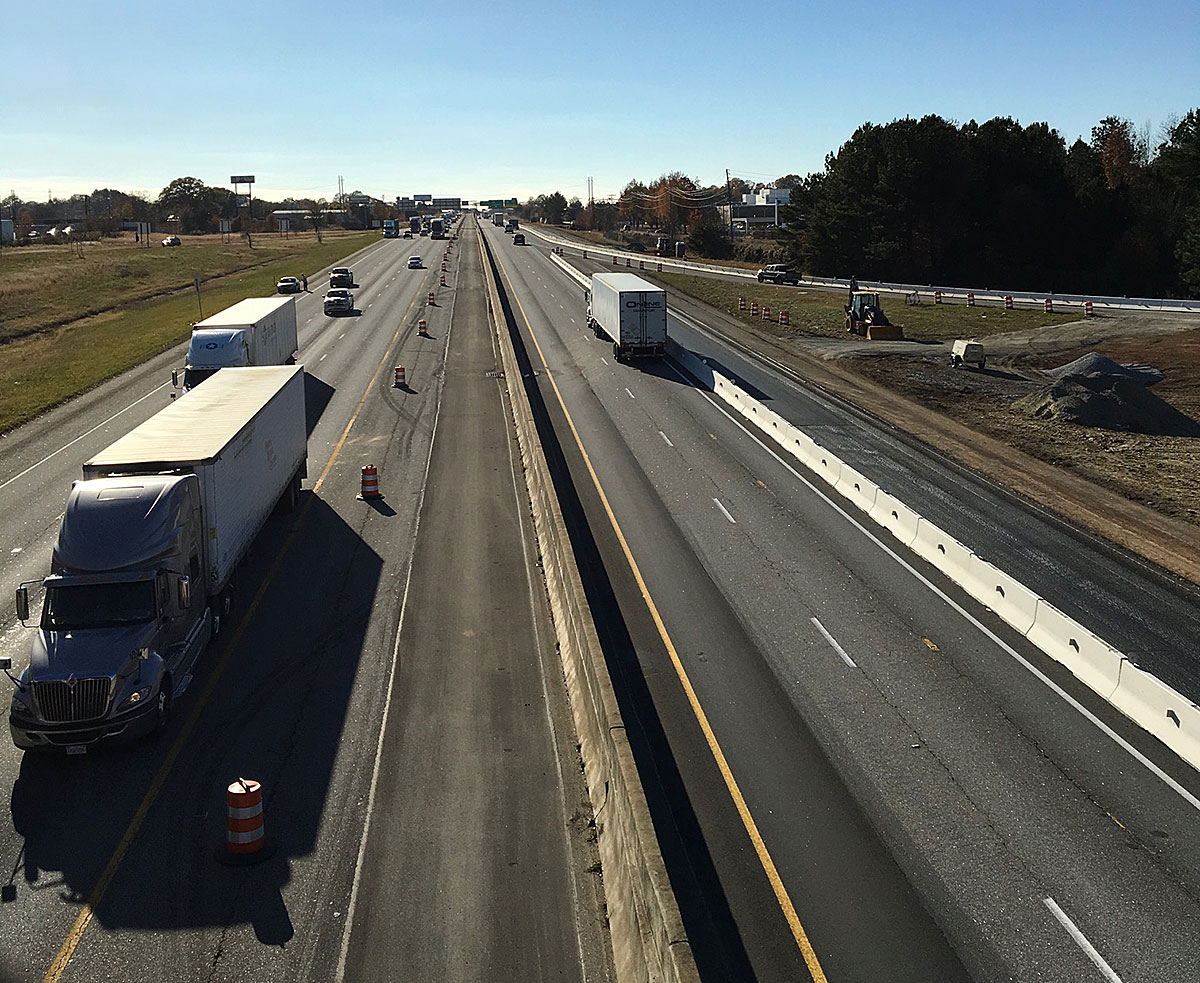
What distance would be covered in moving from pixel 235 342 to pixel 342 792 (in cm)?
2645

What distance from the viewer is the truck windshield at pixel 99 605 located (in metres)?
15.2

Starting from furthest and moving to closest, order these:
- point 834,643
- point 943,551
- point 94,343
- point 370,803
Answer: point 94,343 → point 943,551 → point 834,643 → point 370,803

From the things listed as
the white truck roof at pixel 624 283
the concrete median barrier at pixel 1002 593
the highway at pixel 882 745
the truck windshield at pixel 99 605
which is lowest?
the highway at pixel 882 745

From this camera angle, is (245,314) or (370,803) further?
(245,314)

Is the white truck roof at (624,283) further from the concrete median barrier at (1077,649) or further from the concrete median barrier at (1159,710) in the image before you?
the concrete median barrier at (1159,710)

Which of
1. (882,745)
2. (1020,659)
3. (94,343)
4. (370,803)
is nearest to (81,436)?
(94,343)

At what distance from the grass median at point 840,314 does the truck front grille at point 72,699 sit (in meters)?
52.0

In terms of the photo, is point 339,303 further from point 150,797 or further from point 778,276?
point 150,797

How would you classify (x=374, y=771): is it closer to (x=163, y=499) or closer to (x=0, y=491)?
(x=163, y=499)

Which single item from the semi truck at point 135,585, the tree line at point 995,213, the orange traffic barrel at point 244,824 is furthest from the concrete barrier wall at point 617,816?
the tree line at point 995,213

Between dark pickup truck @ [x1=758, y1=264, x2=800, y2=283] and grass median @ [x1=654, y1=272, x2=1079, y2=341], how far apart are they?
260 centimetres

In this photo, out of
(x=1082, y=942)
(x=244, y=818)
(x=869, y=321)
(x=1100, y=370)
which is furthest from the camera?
(x=869, y=321)

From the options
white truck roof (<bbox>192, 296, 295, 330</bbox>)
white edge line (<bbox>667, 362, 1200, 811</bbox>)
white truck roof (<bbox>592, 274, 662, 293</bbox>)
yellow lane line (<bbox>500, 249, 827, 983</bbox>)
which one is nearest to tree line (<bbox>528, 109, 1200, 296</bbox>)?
white truck roof (<bbox>592, 274, 662, 293</bbox>)

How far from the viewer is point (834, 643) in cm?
1881
